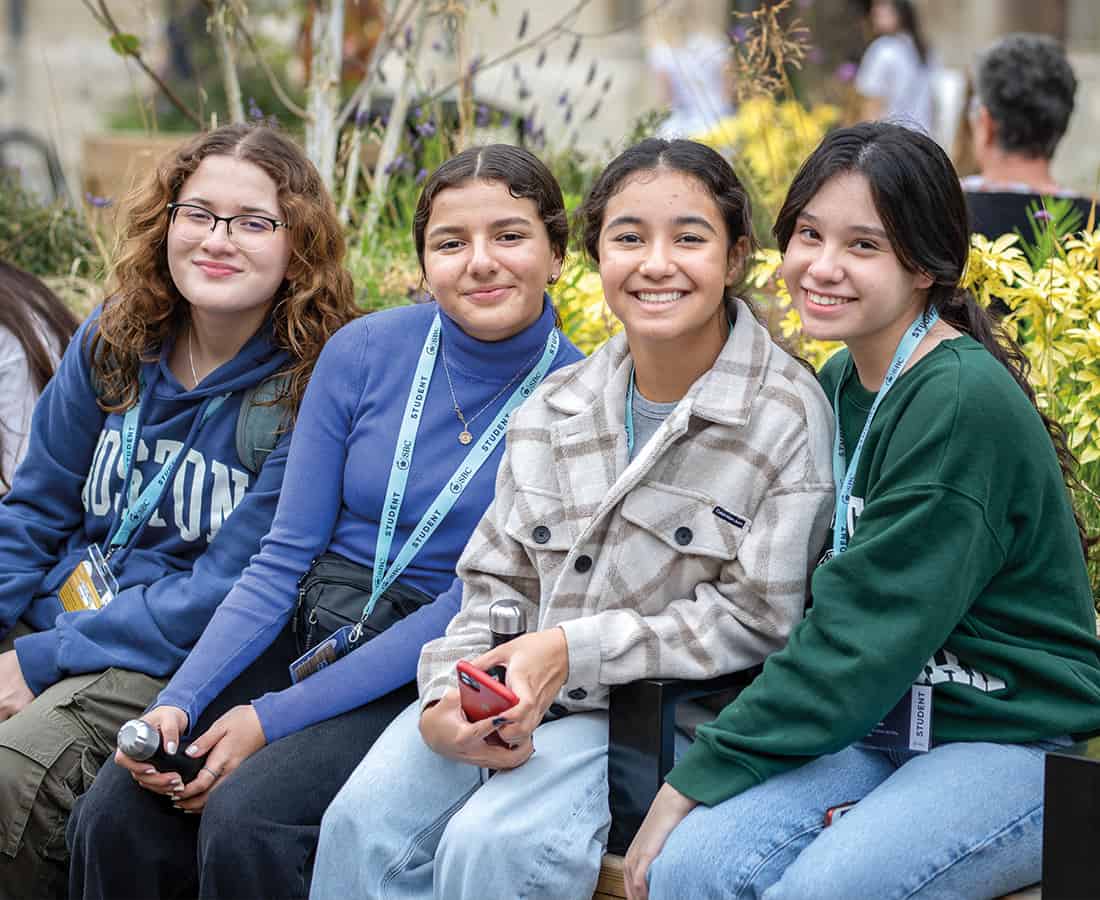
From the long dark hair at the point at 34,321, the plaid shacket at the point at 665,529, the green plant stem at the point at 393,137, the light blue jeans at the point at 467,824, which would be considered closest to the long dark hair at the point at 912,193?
the plaid shacket at the point at 665,529

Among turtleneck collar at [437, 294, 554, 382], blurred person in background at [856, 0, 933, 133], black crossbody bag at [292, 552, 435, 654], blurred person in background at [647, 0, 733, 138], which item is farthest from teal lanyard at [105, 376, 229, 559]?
blurred person in background at [856, 0, 933, 133]

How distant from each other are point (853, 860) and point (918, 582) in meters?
0.47

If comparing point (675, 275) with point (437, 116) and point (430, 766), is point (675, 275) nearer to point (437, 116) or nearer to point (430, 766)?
point (430, 766)

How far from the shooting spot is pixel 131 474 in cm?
381

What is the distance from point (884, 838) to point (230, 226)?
2.10m

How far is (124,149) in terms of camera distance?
26.4 ft

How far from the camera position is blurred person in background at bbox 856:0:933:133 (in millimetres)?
10758

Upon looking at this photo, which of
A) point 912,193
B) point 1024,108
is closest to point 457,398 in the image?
point 912,193

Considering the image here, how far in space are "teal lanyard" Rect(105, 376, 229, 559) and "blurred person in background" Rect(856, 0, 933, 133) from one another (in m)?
7.70

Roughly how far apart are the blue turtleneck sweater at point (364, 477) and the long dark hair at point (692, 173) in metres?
0.46

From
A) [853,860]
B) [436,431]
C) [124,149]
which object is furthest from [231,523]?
[124,149]

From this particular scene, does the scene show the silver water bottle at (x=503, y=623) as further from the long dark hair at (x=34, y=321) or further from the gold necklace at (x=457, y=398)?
the long dark hair at (x=34, y=321)

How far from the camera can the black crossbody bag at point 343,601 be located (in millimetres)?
3385

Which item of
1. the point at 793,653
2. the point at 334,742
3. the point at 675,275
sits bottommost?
the point at 334,742
